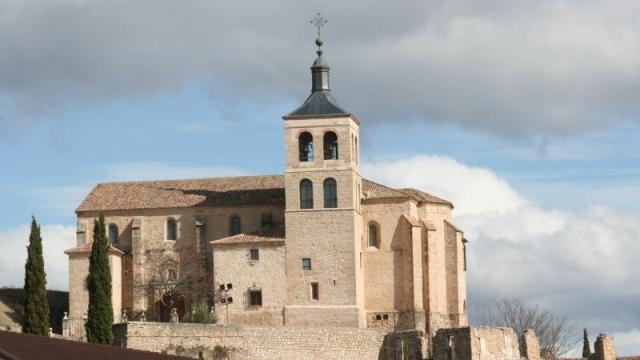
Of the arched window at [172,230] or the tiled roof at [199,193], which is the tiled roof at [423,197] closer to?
the tiled roof at [199,193]

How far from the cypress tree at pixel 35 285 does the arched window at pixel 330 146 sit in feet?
47.7

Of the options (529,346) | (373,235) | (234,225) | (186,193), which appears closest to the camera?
(529,346)

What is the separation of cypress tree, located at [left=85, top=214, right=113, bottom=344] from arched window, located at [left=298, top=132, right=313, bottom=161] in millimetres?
10276

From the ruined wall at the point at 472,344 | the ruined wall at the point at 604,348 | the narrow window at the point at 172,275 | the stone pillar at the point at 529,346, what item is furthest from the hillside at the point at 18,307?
the ruined wall at the point at 604,348

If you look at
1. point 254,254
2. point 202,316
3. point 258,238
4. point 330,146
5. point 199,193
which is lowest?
point 202,316

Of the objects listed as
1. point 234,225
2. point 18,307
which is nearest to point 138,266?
point 234,225

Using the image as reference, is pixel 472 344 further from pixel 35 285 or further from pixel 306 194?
pixel 35 285

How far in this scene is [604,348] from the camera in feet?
240

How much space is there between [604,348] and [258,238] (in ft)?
57.4

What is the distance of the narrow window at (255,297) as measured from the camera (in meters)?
76.9

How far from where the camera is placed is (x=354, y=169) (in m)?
78.0

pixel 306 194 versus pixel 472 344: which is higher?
pixel 306 194

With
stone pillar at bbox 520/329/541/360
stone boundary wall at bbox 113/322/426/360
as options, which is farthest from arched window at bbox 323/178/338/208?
stone pillar at bbox 520/329/541/360

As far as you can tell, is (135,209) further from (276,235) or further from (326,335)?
(326,335)
